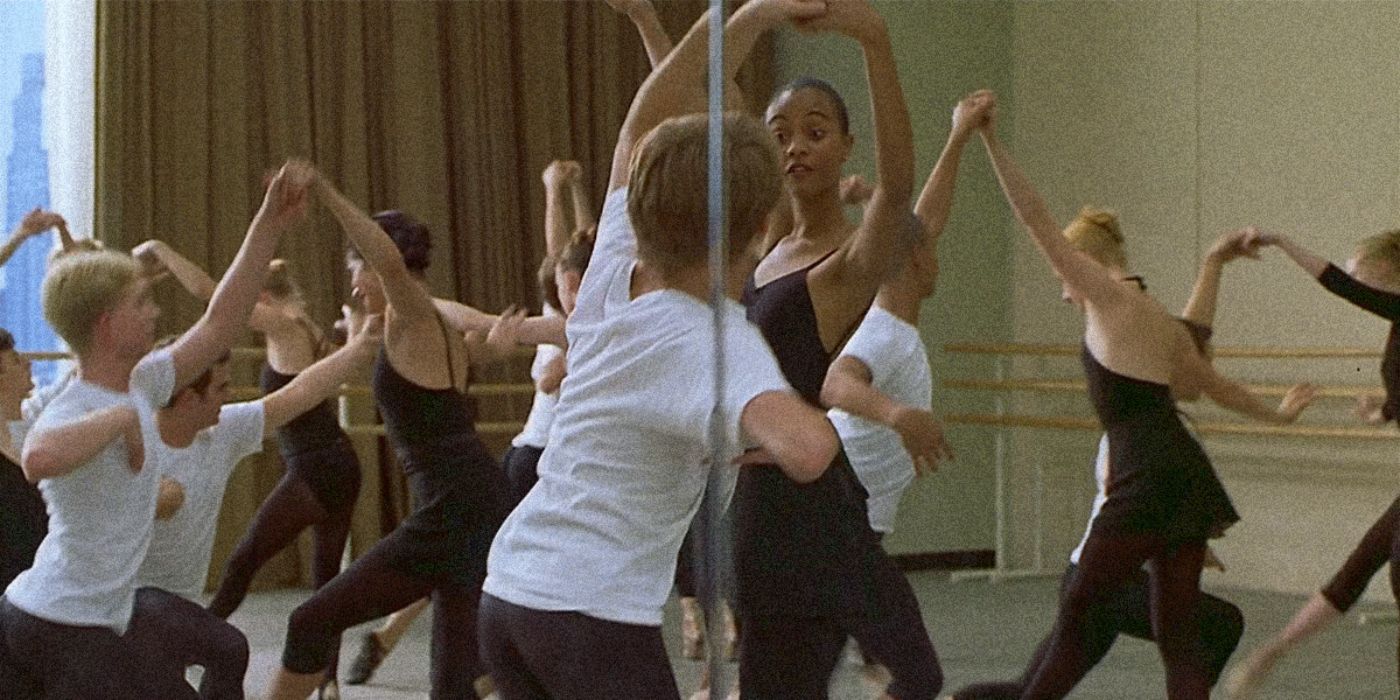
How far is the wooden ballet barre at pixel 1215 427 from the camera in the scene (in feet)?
8.77

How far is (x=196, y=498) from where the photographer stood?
357cm

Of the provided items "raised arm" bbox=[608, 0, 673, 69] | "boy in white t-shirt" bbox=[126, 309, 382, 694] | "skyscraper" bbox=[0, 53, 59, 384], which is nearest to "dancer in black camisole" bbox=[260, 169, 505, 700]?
"boy in white t-shirt" bbox=[126, 309, 382, 694]

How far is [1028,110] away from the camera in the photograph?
2.78m

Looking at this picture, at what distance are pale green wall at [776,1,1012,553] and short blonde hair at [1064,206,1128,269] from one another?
0.09m

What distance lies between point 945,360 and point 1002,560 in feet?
0.87

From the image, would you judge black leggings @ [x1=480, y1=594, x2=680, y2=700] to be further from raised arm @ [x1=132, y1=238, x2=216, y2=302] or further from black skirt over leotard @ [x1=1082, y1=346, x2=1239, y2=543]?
raised arm @ [x1=132, y1=238, x2=216, y2=302]

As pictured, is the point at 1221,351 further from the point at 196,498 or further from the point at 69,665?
the point at 196,498

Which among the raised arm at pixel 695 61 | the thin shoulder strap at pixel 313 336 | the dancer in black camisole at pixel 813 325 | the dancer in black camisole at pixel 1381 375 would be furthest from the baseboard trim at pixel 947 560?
the thin shoulder strap at pixel 313 336

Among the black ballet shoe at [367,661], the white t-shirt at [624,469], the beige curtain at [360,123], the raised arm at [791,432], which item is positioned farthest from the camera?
the beige curtain at [360,123]

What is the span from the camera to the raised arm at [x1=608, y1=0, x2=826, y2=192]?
2.44m

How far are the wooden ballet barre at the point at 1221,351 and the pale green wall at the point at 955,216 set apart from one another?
0.6 inches

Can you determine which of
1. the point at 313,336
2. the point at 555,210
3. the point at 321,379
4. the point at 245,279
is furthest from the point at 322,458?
the point at 245,279

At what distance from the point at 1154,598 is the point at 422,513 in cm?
137

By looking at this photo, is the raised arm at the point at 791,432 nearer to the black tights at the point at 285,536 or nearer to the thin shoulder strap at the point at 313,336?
the black tights at the point at 285,536
